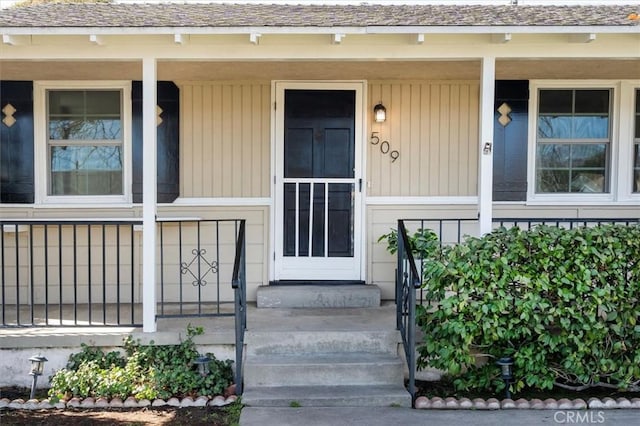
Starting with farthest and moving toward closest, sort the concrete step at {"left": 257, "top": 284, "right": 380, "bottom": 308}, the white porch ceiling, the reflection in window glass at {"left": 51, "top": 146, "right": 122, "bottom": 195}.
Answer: the reflection in window glass at {"left": 51, "top": 146, "right": 122, "bottom": 195}
the concrete step at {"left": 257, "top": 284, "right": 380, "bottom": 308}
the white porch ceiling

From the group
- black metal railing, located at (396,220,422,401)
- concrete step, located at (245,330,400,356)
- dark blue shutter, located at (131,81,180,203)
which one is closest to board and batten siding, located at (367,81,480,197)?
black metal railing, located at (396,220,422,401)

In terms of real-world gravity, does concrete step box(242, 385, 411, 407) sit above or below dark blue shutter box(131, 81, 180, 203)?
below

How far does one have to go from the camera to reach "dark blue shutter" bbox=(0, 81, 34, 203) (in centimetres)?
539

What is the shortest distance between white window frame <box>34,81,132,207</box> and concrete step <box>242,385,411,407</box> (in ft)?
8.46

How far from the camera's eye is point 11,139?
5402mm

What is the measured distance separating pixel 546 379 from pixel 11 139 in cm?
524

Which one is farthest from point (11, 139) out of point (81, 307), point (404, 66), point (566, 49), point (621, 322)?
point (621, 322)

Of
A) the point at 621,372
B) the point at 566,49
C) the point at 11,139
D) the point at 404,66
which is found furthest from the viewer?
the point at 11,139

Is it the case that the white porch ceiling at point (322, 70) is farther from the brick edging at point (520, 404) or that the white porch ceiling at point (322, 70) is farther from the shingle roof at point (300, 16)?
the brick edging at point (520, 404)

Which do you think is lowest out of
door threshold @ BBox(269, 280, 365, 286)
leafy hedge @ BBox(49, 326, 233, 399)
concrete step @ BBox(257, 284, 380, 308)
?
leafy hedge @ BBox(49, 326, 233, 399)

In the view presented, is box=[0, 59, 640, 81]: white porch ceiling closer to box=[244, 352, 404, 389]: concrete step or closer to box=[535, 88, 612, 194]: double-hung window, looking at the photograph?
box=[535, 88, 612, 194]: double-hung window

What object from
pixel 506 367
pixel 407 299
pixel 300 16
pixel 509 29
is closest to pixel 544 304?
pixel 506 367

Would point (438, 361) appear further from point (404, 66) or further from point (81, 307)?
point (81, 307)

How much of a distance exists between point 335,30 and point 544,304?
2.49m
